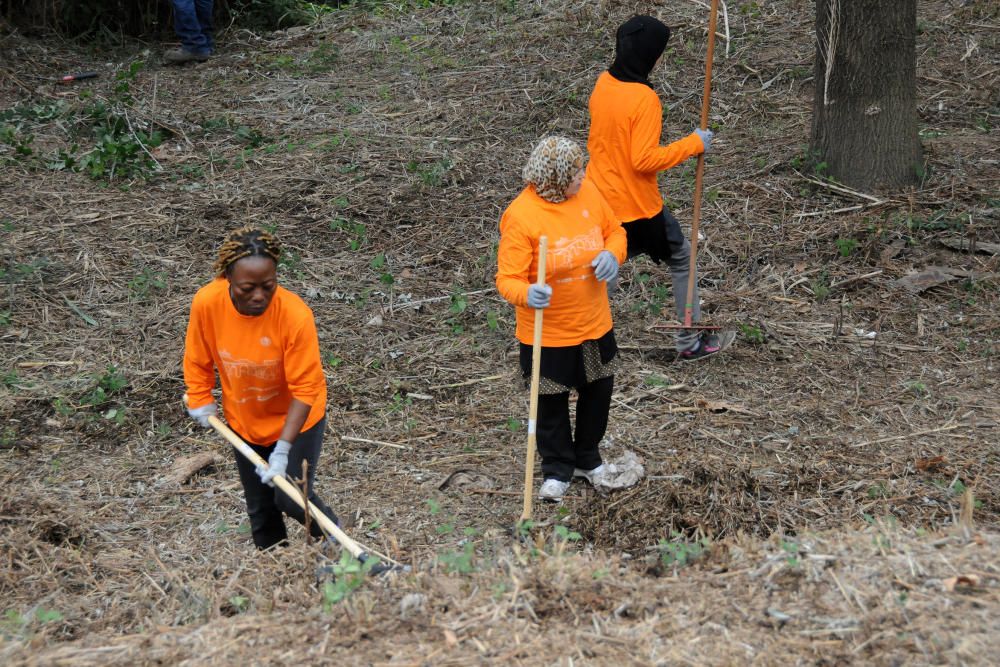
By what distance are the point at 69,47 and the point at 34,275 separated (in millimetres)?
5254

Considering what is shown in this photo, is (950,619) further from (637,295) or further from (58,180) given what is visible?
(58,180)

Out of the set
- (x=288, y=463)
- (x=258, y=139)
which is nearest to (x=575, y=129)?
(x=258, y=139)

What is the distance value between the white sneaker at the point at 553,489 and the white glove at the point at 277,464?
4.80 ft

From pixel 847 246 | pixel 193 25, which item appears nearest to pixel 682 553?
pixel 847 246

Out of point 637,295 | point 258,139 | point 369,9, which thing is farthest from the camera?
point 369,9

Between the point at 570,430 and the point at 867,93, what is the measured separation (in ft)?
12.9

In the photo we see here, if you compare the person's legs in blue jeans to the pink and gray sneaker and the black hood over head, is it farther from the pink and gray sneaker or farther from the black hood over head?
the pink and gray sneaker

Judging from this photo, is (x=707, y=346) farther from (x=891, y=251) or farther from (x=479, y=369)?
(x=891, y=251)

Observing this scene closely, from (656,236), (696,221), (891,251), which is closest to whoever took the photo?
(656,236)

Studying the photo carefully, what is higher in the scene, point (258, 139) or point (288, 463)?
point (258, 139)

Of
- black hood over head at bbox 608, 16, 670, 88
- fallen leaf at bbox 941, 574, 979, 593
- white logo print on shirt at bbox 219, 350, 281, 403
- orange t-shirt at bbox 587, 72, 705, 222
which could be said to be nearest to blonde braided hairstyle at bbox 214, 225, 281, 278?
white logo print on shirt at bbox 219, 350, 281, 403

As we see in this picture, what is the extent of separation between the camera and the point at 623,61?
5371 mm

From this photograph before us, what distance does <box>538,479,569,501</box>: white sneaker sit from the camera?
4.87 m

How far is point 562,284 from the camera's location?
4.52 m
